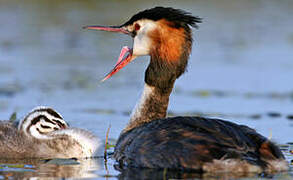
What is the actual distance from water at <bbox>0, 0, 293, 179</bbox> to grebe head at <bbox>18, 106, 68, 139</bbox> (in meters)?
0.64

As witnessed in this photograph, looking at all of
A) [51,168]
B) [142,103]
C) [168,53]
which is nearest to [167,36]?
[168,53]

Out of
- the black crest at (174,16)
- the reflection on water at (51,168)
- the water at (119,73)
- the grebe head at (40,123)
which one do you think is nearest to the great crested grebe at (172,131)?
the black crest at (174,16)

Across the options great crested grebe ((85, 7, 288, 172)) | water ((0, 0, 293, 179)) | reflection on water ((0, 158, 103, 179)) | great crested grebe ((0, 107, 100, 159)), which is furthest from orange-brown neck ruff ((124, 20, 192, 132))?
water ((0, 0, 293, 179))

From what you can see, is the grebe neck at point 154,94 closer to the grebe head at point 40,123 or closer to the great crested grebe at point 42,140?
the great crested grebe at point 42,140

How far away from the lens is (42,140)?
9.47 meters

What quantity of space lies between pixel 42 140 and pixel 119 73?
23.6 feet

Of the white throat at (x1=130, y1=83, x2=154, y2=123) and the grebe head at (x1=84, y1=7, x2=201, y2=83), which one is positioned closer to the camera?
the grebe head at (x1=84, y1=7, x2=201, y2=83)

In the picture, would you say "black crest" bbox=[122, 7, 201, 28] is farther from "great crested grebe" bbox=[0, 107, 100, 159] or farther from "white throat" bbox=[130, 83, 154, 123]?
"great crested grebe" bbox=[0, 107, 100, 159]

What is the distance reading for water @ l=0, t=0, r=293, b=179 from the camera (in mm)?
12023

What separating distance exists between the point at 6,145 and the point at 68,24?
47.7 ft

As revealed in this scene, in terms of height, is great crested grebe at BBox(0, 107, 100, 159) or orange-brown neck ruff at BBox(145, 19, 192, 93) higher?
orange-brown neck ruff at BBox(145, 19, 192, 93)

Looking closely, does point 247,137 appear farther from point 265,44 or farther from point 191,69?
point 265,44

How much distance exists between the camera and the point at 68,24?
2358 cm

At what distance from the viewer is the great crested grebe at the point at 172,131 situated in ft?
26.2
